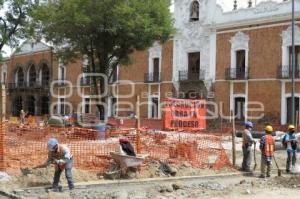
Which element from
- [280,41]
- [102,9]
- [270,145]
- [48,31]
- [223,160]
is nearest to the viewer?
[270,145]

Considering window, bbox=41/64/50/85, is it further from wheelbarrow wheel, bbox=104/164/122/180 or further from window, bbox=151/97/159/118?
wheelbarrow wheel, bbox=104/164/122/180

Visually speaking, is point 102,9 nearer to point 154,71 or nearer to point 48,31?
point 48,31

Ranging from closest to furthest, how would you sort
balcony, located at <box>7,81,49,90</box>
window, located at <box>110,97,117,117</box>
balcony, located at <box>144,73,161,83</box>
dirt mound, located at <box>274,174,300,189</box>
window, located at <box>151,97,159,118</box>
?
dirt mound, located at <box>274,174,300,189</box> → balcony, located at <box>144,73,161,83</box> → window, located at <box>151,97,159,118</box> → window, located at <box>110,97,117,117</box> → balcony, located at <box>7,81,49,90</box>

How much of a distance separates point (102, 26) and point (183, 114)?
10871mm

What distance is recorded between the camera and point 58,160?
12.1 meters

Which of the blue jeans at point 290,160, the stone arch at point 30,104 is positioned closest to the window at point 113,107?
the stone arch at point 30,104

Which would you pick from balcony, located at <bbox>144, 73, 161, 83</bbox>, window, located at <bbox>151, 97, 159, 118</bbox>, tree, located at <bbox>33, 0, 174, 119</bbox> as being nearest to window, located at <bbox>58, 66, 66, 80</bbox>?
balcony, located at <bbox>144, 73, 161, 83</bbox>

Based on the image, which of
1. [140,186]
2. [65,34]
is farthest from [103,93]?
[140,186]

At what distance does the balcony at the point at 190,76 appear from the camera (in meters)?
40.2

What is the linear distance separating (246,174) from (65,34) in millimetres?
14284

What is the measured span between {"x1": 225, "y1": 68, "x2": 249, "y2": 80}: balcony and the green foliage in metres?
9.68

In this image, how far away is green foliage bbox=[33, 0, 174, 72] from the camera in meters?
26.3

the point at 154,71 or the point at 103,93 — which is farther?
the point at 154,71

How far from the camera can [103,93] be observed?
2983cm
